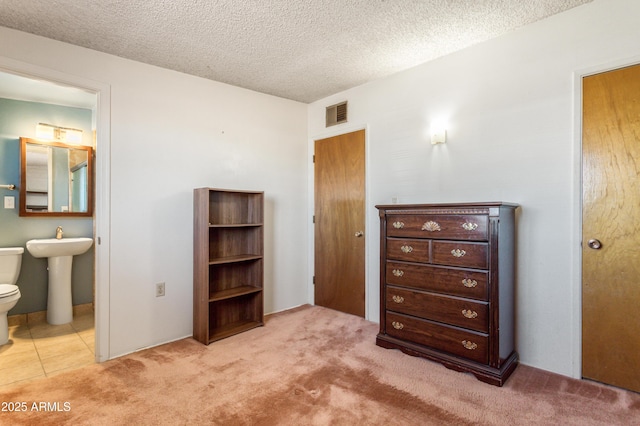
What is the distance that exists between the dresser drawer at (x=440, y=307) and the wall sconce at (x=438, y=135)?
1280 mm

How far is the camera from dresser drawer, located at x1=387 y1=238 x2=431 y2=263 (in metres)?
2.43

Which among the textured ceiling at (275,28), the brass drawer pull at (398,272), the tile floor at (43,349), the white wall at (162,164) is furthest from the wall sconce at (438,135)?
the tile floor at (43,349)

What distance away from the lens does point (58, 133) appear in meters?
3.63

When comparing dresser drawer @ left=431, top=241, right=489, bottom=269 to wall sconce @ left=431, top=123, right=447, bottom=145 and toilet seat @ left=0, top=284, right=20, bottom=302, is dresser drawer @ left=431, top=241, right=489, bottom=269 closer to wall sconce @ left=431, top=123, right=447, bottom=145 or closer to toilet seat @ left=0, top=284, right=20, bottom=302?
wall sconce @ left=431, top=123, right=447, bottom=145

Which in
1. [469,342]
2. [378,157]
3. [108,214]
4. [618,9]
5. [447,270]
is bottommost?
[469,342]

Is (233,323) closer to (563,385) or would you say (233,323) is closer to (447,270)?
(447,270)

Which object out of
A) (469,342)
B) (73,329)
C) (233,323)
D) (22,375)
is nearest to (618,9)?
(469,342)

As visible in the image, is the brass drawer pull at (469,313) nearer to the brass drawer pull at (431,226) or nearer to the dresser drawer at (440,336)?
the dresser drawer at (440,336)

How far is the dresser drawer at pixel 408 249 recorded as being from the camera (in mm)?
2426

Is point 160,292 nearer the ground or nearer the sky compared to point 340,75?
nearer the ground

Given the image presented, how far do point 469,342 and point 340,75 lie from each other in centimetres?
252

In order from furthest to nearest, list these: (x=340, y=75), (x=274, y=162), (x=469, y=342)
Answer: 1. (x=274, y=162)
2. (x=340, y=75)
3. (x=469, y=342)

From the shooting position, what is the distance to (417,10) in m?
2.13

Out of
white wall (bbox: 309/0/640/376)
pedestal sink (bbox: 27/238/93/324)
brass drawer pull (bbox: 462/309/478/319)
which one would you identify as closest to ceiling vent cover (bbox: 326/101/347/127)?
white wall (bbox: 309/0/640/376)
